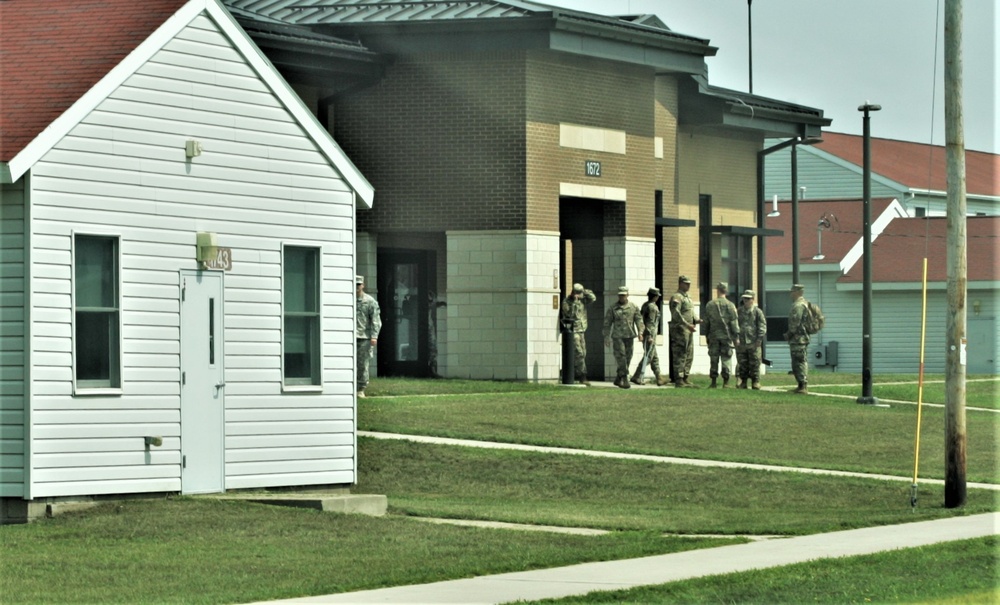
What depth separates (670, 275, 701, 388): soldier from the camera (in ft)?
102

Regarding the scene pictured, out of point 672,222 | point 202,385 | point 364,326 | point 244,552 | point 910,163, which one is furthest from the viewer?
point 910,163

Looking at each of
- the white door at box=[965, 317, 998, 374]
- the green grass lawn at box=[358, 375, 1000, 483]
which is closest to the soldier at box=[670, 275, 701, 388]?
the green grass lawn at box=[358, 375, 1000, 483]

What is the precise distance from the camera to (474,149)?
31.3m

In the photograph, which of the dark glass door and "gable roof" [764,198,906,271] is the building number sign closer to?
the dark glass door

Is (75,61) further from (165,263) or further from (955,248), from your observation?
(955,248)

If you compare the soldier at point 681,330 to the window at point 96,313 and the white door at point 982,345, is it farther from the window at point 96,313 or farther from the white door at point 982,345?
the white door at point 982,345

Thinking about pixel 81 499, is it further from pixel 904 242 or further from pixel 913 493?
pixel 904 242

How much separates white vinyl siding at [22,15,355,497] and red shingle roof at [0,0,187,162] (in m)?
0.32

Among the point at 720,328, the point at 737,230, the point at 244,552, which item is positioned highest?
the point at 737,230

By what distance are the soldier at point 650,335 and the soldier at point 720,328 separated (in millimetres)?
1049

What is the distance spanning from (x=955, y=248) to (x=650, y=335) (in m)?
14.4

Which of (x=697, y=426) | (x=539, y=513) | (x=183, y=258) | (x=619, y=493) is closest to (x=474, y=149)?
(x=697, y=426)

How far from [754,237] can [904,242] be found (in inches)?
576

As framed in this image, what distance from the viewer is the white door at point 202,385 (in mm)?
16562
